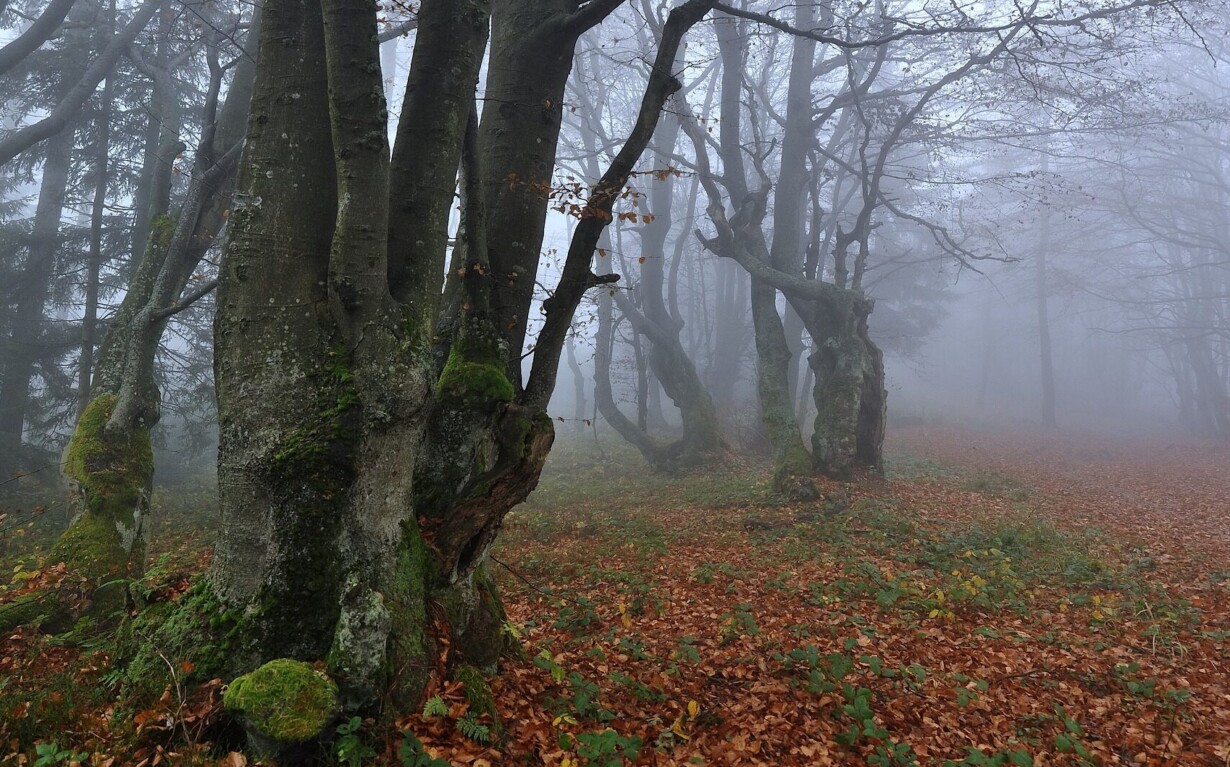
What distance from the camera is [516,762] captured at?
3.33 m

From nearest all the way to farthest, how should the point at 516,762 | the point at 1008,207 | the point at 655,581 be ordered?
the point at 516,762
the point at 655,581
the point at 1008,207

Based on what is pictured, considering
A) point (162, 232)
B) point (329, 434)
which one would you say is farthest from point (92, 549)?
point (329, 434)

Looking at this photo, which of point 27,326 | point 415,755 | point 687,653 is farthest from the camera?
point 27,326

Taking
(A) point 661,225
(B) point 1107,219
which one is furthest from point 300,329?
(B) point 1107,219

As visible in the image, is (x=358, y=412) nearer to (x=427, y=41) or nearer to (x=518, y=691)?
(x=518, y=691)

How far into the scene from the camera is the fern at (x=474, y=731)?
129 inches

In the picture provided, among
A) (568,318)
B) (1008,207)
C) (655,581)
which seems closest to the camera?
(568,318)

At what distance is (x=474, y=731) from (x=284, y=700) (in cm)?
90

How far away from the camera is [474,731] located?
3.27 metres

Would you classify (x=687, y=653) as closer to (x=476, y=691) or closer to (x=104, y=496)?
(x=476, y=691)

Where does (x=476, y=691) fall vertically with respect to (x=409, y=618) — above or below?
below

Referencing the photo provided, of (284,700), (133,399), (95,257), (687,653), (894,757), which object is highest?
(95,257)

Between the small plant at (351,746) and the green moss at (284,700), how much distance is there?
0.11 meters

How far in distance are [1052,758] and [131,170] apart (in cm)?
1736
